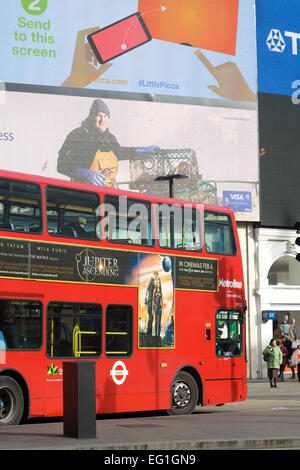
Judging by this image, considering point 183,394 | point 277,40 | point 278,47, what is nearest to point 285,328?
point 278,47

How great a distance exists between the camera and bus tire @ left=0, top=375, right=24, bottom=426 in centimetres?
1532

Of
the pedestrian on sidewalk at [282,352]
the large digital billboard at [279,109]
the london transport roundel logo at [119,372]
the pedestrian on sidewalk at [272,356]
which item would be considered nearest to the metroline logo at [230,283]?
the london transport roundel logo at [119,372]

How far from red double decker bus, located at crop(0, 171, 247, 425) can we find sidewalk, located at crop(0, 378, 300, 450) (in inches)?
34.5

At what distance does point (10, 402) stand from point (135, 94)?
20542mm

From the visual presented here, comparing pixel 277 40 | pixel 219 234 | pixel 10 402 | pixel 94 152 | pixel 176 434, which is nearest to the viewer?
pixel 176 434

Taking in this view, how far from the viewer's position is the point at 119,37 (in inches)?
1340

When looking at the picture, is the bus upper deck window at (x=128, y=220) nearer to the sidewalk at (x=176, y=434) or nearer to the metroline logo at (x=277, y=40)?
the sidewalk at (x=176, y=434)

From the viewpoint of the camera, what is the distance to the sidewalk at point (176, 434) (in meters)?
12.0

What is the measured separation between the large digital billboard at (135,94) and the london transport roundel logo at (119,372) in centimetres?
1576

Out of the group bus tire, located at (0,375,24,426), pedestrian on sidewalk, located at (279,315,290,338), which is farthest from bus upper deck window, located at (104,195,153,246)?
pedestrian on sidewalk, located at (279,315,290,338)

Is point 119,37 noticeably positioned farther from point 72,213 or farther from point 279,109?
point 72,213

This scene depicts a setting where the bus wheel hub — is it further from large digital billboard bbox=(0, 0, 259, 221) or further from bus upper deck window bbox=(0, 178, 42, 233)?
large digital billboard bbox=(0, 0, 259, 221)
